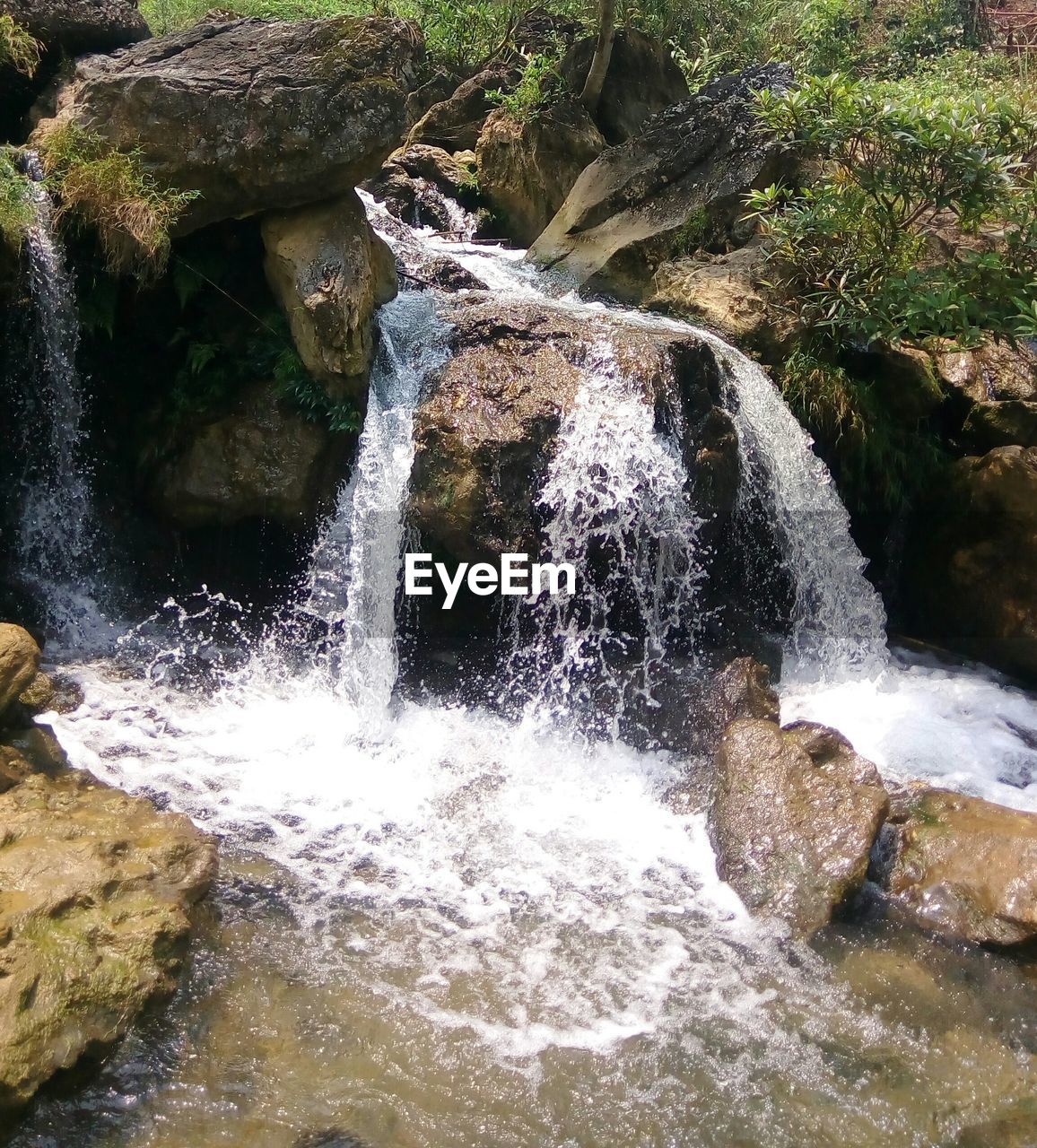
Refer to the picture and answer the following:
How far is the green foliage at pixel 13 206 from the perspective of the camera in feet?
21.1

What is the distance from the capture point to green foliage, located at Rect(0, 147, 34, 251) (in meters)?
6.44

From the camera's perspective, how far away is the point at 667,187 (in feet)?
32.0

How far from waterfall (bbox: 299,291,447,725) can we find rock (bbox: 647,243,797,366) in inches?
103

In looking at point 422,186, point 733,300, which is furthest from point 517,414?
point 422,186

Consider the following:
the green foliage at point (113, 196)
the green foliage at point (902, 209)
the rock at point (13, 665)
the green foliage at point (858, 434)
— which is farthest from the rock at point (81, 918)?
the green foliage at point (902, 209)

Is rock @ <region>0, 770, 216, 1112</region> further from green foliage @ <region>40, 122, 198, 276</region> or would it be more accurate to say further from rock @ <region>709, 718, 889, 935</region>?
green foliage @ <region>40, 122, 198, 276</region>

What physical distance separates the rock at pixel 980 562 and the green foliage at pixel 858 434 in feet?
1.02

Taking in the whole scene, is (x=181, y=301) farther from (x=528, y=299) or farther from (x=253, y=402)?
(x=528, y=299)

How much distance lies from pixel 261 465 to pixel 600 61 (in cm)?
774

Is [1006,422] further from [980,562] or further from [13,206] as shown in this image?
[13,206]

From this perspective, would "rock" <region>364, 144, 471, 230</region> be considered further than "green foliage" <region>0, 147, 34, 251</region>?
Yes

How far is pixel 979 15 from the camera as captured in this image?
15.4 meters

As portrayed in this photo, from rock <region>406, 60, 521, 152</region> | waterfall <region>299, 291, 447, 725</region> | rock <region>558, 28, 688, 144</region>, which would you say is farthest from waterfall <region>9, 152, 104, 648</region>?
rock <region>558, 28, 688, 144</region>

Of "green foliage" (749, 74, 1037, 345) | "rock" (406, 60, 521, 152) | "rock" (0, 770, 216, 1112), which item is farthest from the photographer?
"rock" (406, 60, 521, 152)
